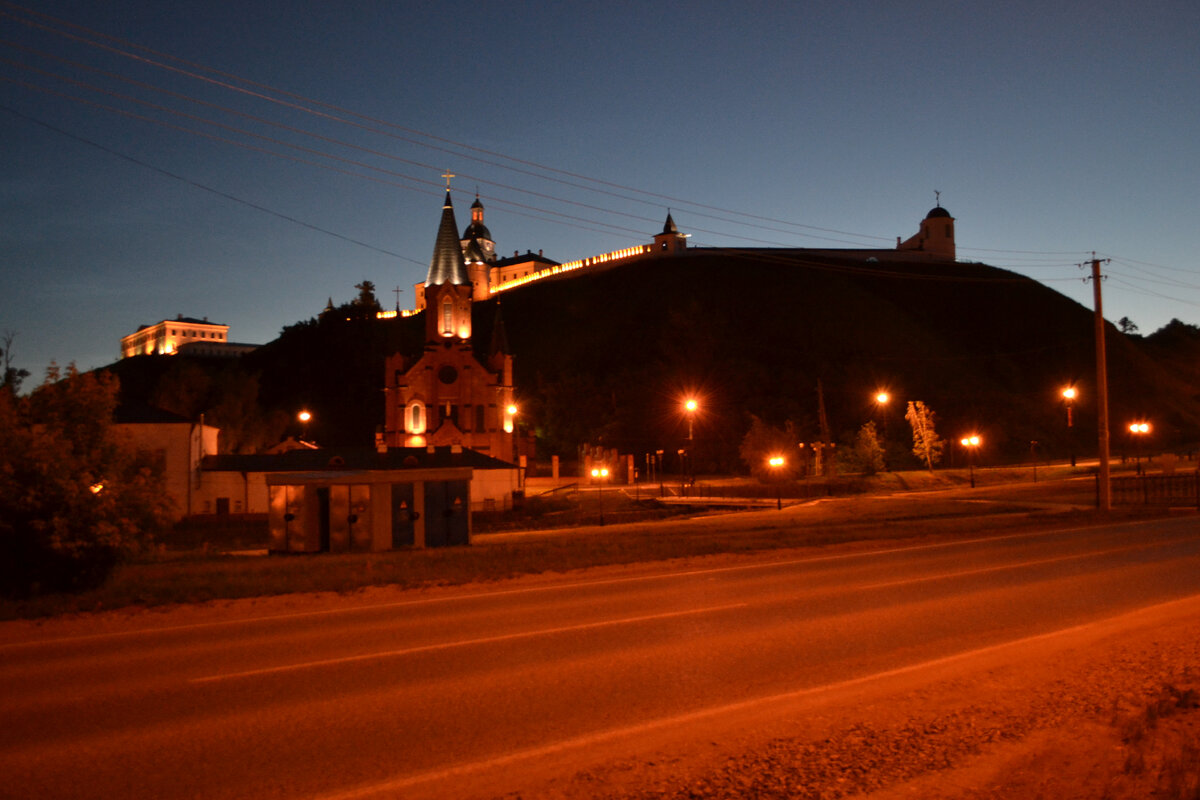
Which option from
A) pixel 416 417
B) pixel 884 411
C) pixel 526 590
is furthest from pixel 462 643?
pixel 416 417

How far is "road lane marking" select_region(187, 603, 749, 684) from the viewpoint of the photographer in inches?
354

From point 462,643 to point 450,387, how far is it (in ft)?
240

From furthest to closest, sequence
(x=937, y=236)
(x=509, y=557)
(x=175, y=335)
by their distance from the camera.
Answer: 1. (x=175, y=335)
2. (x=937, y=236)
3. (x=509, y=557)

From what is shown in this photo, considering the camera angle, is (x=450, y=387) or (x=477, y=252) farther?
(x=477, y=252)

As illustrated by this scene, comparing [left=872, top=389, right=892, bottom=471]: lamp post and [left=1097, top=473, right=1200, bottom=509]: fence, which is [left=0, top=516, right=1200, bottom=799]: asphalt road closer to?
[left=1097, top=473, right=1200, bottom=509]: fence

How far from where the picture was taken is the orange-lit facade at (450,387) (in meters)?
81.3

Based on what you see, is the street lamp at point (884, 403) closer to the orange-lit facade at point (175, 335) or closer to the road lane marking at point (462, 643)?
the road lane marking at point (462, 643)

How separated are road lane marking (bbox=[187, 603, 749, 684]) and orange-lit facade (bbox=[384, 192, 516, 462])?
68.5 metres

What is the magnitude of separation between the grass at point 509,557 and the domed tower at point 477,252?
137 metres

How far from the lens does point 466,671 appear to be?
898 centimetres

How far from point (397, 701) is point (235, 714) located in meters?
1.35

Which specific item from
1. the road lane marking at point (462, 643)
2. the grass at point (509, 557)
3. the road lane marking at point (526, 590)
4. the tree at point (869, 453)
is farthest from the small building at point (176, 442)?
the road lane marking at point (462, 643)

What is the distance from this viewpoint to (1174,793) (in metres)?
5.66

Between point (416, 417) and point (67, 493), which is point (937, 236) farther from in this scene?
point (67, 493)
